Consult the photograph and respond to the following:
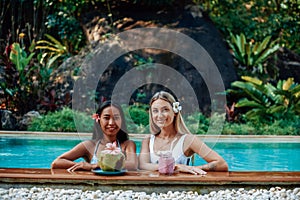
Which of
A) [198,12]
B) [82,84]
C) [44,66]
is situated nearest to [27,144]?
[82,84]

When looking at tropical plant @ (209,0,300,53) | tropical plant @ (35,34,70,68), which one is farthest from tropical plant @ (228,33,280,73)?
tropical plant @ (35,34,70,68)

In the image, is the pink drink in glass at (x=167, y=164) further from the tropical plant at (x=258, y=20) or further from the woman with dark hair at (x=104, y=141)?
the tropical plant at (x=258, y=20)

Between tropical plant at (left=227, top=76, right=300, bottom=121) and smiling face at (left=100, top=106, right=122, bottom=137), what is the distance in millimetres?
6359

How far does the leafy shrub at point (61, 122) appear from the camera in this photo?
929 centimetres

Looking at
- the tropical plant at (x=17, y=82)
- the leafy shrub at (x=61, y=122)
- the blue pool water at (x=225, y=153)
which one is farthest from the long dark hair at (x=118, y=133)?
the tropical plant at (x=17, y=82)

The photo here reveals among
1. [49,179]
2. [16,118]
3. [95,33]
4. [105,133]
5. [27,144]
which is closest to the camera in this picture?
[49,179]

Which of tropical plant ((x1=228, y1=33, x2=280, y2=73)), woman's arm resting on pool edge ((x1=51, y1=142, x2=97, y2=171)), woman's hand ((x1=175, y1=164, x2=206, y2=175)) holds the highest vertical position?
tropical plant ((x1=228, y1=33, x2=280, y2=73))

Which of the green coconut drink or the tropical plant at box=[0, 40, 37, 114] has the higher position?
the tropical plant at box=[0, 40, 37, 114]

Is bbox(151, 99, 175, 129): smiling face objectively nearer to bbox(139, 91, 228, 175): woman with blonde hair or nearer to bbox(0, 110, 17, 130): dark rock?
bbox(139, 91, 228, 175): woman with blonde hair

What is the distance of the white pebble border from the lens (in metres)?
3.35

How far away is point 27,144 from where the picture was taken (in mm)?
8141

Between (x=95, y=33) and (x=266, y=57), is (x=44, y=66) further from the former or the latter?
(x=266, y=57)

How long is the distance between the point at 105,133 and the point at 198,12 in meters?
8.12

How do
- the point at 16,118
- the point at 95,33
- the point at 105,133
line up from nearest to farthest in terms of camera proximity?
the point at 105,133, the point at 16,118, the point at 95,33
